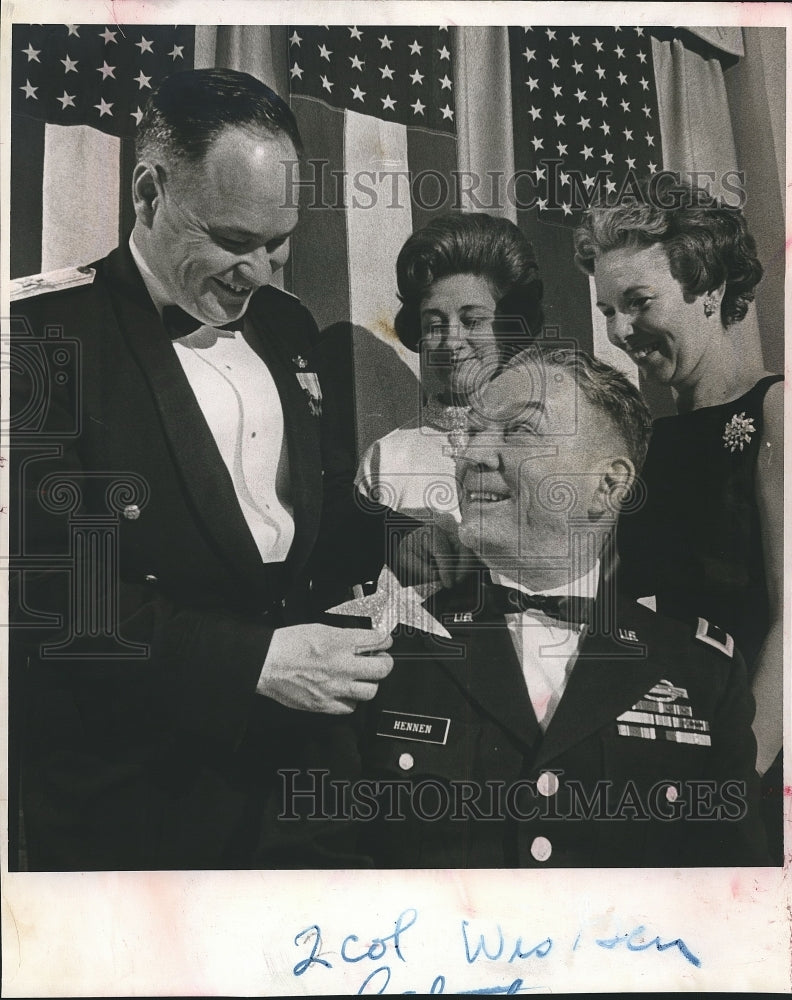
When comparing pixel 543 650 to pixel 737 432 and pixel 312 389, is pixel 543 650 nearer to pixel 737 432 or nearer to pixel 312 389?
pixel 737 432

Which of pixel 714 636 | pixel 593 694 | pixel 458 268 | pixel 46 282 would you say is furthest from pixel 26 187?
pixel 714 636

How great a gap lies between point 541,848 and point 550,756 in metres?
0.28

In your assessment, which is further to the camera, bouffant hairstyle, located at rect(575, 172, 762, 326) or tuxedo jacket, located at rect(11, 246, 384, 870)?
bouffant hairstyle, located at rect(575, 172, 762, 326)

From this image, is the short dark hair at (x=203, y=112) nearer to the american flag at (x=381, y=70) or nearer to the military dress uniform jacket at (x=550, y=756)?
the american flag at (x=381, y=70)

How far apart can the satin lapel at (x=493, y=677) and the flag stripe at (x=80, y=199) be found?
5.17 feet

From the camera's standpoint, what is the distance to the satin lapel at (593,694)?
2.51 m

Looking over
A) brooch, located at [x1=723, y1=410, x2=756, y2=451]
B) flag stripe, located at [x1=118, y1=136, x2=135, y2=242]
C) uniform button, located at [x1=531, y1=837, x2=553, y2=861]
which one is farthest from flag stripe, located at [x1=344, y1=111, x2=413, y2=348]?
uniform button, located at [x1=531, y1=837, x2=553, y2=861]

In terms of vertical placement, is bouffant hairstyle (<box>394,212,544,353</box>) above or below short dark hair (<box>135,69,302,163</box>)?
below

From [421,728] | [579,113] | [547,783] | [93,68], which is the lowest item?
[547,783]

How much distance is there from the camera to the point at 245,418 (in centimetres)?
253

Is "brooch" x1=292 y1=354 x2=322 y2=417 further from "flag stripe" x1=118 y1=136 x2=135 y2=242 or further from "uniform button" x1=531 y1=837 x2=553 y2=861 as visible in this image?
"uniform button" x1=531 y1=837 x2=553 y2=861

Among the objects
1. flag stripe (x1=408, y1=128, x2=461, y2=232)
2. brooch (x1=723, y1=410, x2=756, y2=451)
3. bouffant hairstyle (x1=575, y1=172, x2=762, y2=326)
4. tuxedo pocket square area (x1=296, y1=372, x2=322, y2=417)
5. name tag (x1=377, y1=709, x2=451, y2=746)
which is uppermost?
flag stripe (x1=408, y1=128, x2=461, y2=232)

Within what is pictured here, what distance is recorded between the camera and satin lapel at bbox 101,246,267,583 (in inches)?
97.7

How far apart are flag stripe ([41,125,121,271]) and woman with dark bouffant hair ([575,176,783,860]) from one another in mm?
1433
